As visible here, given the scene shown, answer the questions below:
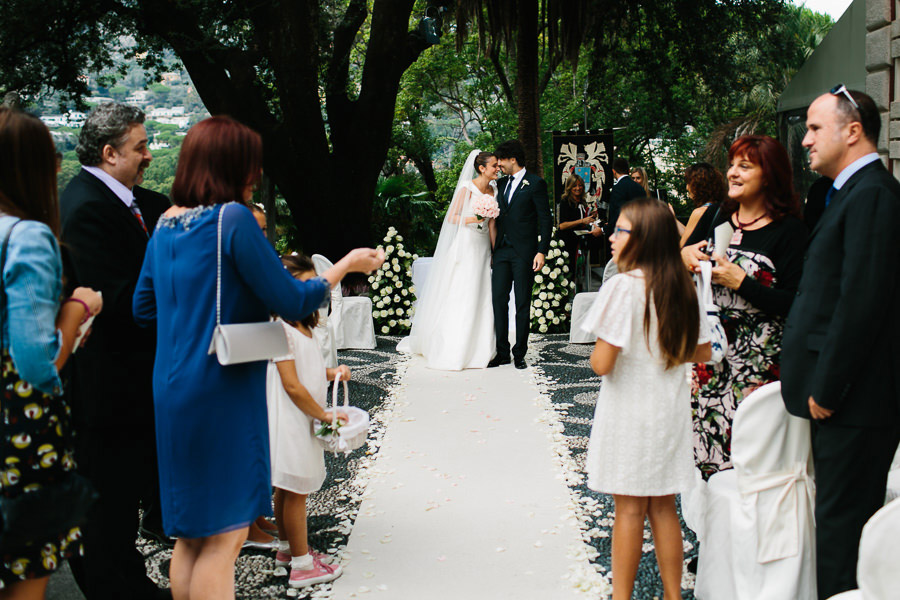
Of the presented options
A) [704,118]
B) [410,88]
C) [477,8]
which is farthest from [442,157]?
[477,8]

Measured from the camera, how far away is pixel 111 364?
3.31 m

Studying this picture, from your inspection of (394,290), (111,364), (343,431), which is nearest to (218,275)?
(111,364)

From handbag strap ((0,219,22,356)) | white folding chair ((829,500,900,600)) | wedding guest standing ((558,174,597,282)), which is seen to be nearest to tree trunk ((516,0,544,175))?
wedding guest standing ((558,174,597,282))

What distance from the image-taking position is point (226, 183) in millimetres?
2750

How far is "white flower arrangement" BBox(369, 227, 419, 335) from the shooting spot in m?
10.1

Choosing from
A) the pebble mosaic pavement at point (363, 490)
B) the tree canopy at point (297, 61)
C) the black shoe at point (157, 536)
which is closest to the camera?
A: the pebble mosaic pavement at point (363, 490)

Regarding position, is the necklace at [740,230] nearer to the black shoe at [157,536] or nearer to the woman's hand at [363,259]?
the woman's hand at [363,259]

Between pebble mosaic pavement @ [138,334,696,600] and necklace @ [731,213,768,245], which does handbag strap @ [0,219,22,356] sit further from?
necklace @ [731,213,768,245]

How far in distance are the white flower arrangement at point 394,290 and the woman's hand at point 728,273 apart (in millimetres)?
6757

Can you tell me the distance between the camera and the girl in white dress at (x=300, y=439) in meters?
3.70

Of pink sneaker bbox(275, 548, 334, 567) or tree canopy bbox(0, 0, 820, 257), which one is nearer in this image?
pink sneaker bbox(275, 548, 334, 567)

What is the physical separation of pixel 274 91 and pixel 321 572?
8.95 metres

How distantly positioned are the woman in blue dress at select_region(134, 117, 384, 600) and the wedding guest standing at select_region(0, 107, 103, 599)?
0.34 meters

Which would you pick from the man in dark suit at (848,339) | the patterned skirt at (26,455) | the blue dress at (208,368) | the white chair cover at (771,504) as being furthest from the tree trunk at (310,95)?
the white chair cover at (771,504)
